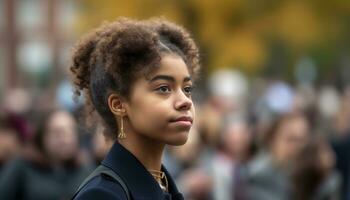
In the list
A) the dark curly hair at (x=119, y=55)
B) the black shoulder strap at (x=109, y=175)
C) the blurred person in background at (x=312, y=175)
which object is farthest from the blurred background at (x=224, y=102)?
the black shoulder strap at (x=109, y=175)

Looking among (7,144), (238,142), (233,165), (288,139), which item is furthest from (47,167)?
(238,142)

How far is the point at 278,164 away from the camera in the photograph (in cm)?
1012

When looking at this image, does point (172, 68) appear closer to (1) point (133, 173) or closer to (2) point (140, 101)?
(2) point (140, 101)

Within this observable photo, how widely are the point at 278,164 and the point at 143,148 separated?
18.8 ft

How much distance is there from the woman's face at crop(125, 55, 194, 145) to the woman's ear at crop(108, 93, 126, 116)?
0.03 meters

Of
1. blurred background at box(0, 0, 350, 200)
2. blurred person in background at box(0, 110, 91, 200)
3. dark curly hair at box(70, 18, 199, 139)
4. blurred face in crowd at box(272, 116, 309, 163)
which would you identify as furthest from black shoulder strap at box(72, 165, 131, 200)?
blurred face in crowd at box(272, 116, 309, 163)

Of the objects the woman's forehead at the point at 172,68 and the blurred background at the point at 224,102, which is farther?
the blurred background at the point at 224,102

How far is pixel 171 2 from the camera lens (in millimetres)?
28922

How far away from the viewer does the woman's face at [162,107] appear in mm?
4422

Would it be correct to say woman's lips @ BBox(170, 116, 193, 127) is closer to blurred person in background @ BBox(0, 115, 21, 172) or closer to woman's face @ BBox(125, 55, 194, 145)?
woman's face @ BBox(125, 55, 194, 145)

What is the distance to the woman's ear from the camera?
4.50 meters

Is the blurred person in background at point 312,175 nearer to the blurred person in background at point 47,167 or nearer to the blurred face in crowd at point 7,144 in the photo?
the blurred person in background at point 47,167

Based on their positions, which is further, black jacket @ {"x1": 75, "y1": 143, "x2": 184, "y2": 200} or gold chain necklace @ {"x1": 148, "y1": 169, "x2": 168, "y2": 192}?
gold chain necklace @ {"x1": 148, "y1": 169, "x2": 168, "y2": 192}

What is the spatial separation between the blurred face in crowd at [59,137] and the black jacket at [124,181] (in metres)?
4.88
